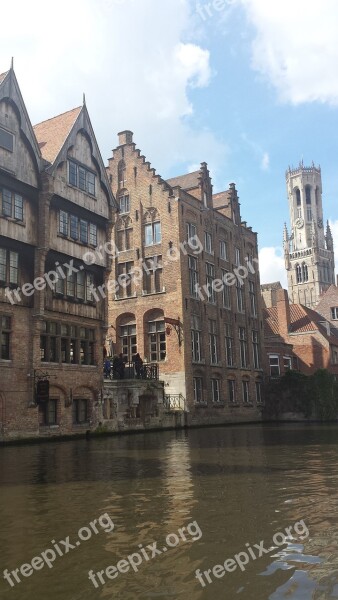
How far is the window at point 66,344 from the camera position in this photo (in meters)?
28.6

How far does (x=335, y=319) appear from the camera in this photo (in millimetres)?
62844

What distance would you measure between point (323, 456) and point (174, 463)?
437cm

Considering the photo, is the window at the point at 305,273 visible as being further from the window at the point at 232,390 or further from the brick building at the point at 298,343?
the window at the point at 232,390

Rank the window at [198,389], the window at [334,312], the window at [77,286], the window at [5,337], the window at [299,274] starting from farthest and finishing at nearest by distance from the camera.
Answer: the window at [299,274], the window at [334,312], the window at [198,389], the window at [77,286], the window at [5,337]

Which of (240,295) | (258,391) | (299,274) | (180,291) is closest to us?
(180,291)

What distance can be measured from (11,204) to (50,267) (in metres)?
4.05

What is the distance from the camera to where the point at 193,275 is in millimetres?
A: 43281

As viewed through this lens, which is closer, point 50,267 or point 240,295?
point 50,267

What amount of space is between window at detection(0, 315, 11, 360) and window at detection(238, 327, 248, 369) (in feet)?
86.8

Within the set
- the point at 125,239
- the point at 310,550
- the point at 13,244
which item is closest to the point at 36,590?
the point at 310,550

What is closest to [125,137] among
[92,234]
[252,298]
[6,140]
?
[92,234]

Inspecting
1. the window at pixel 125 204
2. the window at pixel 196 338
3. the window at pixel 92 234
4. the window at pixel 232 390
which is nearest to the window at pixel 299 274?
the window at pixel 232 390

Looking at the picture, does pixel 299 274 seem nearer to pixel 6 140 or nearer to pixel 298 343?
pixel 298 343

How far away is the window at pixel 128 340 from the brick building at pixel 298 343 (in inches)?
623
